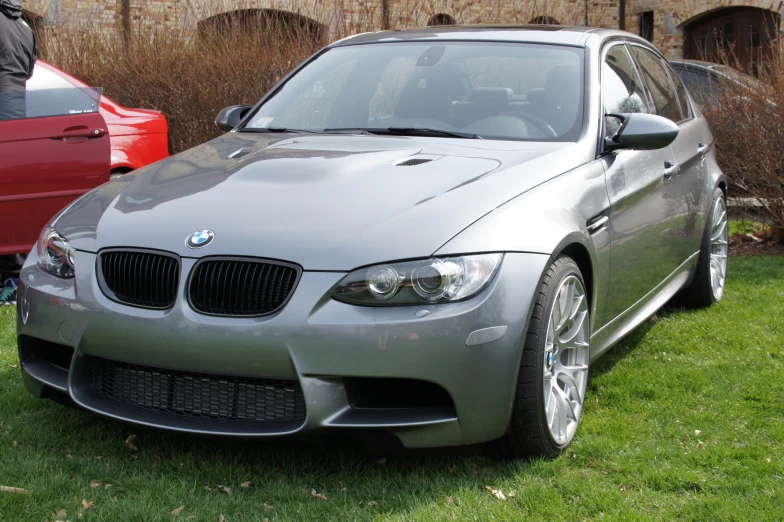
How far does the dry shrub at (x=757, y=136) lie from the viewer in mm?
8195

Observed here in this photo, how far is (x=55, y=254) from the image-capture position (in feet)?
11.8

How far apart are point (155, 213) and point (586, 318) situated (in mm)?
1660

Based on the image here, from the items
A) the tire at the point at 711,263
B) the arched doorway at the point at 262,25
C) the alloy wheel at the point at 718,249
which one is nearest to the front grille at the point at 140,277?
the tire at the point at 711,263

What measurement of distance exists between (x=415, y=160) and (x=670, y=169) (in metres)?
1.65

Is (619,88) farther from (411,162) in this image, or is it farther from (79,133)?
(79,133)

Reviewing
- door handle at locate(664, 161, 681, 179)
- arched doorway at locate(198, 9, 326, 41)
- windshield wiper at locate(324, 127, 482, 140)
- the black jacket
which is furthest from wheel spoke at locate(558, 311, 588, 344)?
arched doorway at locate(198, 9, 326, 41)

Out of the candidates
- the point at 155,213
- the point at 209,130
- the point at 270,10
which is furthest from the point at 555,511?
the point at 270,10

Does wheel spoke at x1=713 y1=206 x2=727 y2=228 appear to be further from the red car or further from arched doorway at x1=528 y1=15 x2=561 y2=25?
arched doorway at x1=528 y1=15 x2=561 y2=25

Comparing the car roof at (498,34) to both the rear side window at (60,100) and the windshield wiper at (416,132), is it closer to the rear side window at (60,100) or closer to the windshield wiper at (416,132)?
the windshield wiper at (416,132)

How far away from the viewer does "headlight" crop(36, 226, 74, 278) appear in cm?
351

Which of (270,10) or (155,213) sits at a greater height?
(270,10)

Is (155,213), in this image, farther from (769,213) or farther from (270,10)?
(270,10)

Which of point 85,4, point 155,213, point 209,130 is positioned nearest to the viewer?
point 155,213

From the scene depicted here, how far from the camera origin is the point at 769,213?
8.48 m
